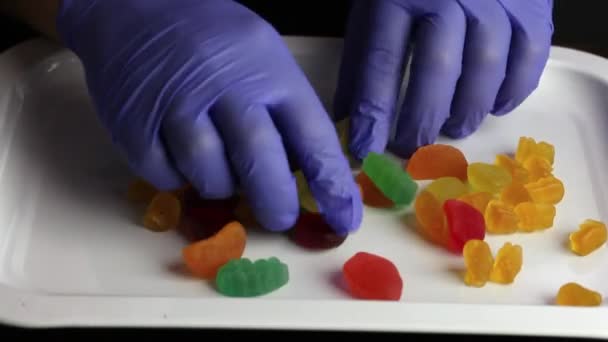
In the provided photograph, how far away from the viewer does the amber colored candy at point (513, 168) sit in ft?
3.22

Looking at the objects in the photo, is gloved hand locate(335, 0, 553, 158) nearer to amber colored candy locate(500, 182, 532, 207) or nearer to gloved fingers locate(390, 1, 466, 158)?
gloved fingers locate(390, 1, 466, 158)

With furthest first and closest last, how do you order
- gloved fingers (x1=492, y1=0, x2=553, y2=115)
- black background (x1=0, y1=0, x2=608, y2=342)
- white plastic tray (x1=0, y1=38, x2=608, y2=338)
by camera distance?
black background (x1=0, y1=0, x2=608, y2=342)
gloved fingers (x1=492, y1=0, x2=553, y2=115)
white plastic tray (x1=0, y1=38, x2=608, y2=338)

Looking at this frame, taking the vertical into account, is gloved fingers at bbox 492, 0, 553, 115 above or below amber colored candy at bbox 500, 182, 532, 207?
above

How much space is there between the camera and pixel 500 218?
3.03ft

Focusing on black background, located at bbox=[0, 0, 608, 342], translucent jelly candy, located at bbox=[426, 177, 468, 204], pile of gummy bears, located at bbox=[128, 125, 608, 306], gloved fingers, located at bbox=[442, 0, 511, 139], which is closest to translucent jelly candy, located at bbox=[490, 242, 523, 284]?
pile of gummy bears, located at bbox=[128, 125, 608, 306]

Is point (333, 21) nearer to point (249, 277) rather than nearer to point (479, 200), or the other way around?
point (479, 200)

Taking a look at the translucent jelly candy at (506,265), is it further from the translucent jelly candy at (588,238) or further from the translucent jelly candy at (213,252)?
the translucent jelly candy at (213,252)

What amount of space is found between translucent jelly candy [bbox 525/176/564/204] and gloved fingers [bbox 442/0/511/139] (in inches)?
4.8

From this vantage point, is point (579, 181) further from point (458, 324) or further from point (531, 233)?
point (458, 324)

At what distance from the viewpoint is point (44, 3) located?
3.59 feet

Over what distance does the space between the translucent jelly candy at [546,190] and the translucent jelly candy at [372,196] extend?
157mm

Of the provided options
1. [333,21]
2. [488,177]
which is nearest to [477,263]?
[488,177]

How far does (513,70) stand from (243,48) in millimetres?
349

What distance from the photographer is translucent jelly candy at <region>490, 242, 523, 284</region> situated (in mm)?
875
